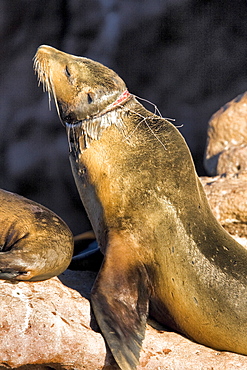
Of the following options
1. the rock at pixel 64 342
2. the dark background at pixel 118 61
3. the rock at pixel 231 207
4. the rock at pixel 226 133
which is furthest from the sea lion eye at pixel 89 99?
the dark background at pixel 118 61

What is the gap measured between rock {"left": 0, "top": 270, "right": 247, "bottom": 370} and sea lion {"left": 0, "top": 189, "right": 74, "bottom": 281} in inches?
5.7

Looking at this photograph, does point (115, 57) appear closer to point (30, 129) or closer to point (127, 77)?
point (127, 77)

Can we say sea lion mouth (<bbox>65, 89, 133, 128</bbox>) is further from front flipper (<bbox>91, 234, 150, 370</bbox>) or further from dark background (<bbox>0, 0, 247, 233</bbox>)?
dark background (<bbox>0, 0, 247, 233</bbox>)

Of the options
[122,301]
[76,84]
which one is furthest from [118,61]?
[122,301]

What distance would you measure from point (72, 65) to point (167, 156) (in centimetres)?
91

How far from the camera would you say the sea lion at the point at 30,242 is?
3.51 metres

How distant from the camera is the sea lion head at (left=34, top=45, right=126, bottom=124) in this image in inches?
154

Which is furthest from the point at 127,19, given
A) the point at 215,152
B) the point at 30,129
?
the point at 215,152

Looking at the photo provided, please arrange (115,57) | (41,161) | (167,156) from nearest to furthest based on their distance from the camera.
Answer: (167,156)
(41,161)
(115,57)

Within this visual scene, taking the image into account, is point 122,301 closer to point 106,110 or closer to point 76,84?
point 106,110

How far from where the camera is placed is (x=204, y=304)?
139 inches

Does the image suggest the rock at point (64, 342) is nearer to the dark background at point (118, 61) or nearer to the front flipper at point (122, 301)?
the front flipper at point (122, 301)

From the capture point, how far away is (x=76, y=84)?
13.0 feet

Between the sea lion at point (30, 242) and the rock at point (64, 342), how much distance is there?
0.15 m
